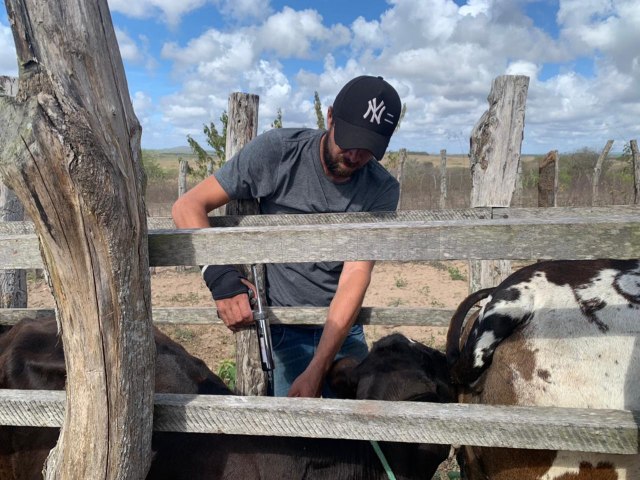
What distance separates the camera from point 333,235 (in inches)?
54.9

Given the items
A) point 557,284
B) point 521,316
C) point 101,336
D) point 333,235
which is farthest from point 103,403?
point 557,284

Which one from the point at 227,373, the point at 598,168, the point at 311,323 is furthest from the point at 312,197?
the point at 598,168

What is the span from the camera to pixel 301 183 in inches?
107

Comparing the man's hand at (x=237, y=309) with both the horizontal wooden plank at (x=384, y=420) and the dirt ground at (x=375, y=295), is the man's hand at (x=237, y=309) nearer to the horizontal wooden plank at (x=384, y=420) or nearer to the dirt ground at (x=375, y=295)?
the horizontal wooden plank at (x=384, y=420)

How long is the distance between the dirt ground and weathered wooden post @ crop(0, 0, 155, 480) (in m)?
4.96

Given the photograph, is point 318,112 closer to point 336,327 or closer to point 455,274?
point 455,274

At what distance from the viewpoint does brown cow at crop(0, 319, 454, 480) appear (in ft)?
6.54

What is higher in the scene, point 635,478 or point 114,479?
point 114,479

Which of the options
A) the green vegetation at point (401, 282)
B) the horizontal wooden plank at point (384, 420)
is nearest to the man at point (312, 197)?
the horizontal wooden plank at point (384, 420)

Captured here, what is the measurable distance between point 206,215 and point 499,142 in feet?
6.90

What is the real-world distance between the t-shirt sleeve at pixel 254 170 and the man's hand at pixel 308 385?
98cm

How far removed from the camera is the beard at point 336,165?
2.55 meters

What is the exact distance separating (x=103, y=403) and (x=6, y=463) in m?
1.25

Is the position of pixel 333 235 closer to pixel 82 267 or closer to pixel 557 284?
pixel 82 267
